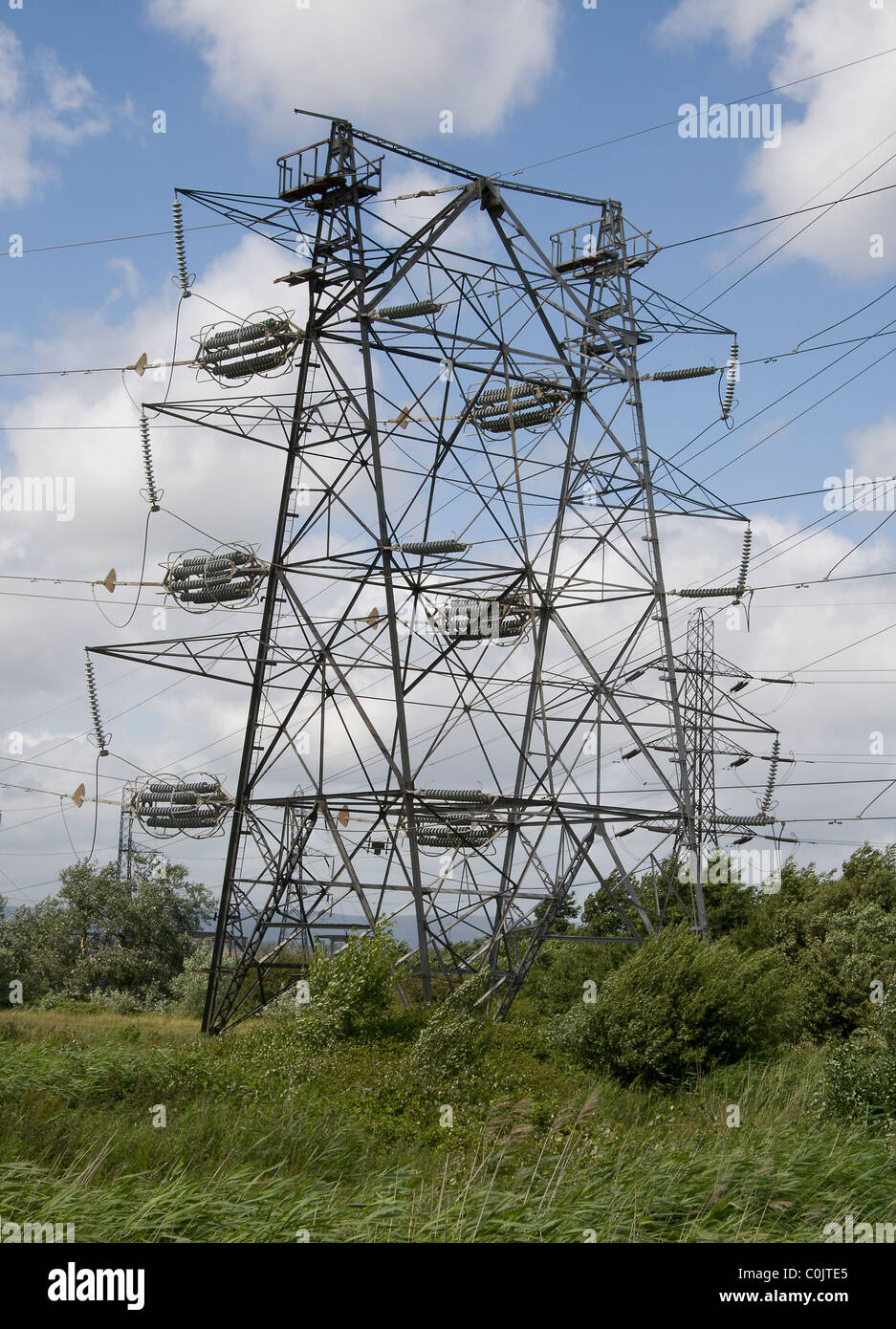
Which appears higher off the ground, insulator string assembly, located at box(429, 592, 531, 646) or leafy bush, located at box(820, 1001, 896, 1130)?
insulator string assembly, located at box(429, 592, 531, 646)

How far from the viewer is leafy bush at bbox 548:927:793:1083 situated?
1152 inches

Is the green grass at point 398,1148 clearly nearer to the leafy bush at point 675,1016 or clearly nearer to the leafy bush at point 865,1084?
the leafy bush at point 865,1084

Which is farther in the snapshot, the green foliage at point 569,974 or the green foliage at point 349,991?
the green foliage at point 569,974

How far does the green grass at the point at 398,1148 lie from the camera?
15211 millimetres

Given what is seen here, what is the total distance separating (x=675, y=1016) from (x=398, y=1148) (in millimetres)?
10227

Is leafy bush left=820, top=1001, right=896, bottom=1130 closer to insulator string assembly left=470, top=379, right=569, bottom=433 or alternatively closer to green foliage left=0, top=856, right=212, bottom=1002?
insulator string assembly left=470, top=379, right=569, bottom=433

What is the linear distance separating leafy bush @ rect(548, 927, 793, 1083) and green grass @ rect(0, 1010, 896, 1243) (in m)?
0.71

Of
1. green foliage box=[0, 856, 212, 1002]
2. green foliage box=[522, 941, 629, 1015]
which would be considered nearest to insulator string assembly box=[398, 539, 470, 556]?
green foliage box=[522, 941, 629, 1015]

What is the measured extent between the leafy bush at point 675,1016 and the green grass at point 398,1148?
710 mm

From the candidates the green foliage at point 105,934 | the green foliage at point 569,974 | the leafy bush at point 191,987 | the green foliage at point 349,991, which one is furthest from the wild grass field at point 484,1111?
the green foliage at point 105,934

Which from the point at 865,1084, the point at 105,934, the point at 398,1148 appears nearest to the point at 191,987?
the point at 105,934

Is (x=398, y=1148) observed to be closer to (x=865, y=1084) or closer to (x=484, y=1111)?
(x=484, y=1111)

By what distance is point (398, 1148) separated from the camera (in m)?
21.3
